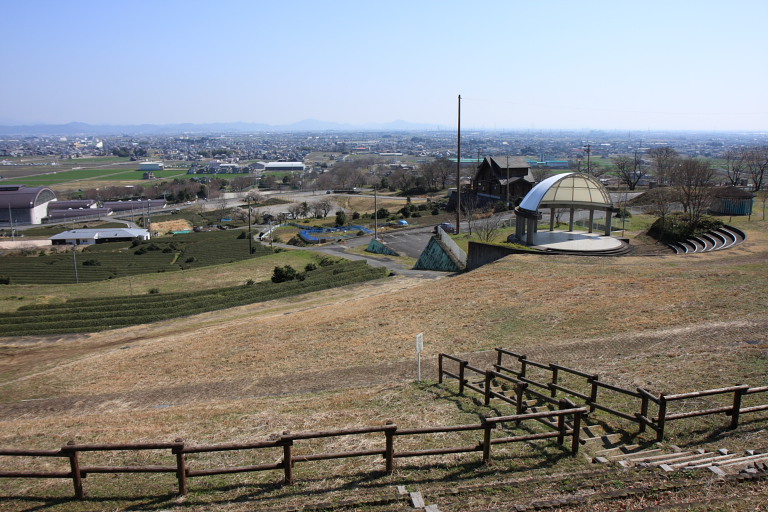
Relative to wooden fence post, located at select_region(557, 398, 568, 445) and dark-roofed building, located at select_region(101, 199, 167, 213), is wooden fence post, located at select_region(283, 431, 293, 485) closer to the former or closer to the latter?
wooden fence post, located at select_region(557, 398, 568, 445)

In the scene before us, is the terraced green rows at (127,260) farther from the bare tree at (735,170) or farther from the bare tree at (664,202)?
the bare tree at (735,170)

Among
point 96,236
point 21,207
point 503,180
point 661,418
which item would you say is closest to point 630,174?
point 503,180

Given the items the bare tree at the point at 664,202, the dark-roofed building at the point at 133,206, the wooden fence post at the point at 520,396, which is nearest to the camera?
the wooden fence post at the point at 520,396

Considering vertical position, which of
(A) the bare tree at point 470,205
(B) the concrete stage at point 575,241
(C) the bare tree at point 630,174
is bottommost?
(A) the bare tree at point 470,205

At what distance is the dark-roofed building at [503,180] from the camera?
2712 inches

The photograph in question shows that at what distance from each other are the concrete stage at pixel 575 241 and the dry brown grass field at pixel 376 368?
296 centimetres

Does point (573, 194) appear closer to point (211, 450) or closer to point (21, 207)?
point (211, 450)

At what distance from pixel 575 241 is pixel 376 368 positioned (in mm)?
20843

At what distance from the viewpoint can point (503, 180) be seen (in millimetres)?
69375

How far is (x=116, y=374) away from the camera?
18594 mm

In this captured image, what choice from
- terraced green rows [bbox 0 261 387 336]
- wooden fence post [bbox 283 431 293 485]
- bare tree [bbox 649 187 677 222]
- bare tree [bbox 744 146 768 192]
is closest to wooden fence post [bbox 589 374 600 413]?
wooden fence post [bbox 283 431 293 485]

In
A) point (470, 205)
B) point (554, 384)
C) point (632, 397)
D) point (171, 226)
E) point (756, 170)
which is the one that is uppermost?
point (756, 170)

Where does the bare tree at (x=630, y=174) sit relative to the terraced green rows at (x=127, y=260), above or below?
above

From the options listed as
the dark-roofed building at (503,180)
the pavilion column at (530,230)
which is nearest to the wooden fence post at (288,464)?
the pavilion column at (530,230)
